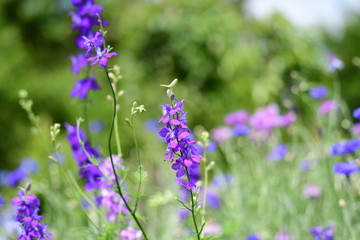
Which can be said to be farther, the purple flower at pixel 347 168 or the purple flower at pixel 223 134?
the purple flower at pixel 223 134

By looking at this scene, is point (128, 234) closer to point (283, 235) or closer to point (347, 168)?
point (347, 168)

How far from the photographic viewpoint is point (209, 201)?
3219 millimetres

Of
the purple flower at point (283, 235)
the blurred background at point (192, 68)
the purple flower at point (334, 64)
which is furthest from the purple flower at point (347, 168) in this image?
the blurred background at point (192, 68)

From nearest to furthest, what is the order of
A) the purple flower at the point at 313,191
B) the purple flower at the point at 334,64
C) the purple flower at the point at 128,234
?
the purple flower at the point at 128,234 → the purple flower at the point at 334,64 → the purple flower at the point at 313,191

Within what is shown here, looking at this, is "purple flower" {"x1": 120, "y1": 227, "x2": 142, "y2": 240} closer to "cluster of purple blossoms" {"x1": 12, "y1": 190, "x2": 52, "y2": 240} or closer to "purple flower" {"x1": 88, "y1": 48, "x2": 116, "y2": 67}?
"cluster of purple blossoms" {"x1": 12, "y1": 190, "x2": 52, "y2": 240}

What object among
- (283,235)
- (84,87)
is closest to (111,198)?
(84,87)

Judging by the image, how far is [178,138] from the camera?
3.90 ft

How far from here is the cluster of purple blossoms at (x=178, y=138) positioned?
1.18 metres

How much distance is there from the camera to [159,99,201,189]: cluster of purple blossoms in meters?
1.18

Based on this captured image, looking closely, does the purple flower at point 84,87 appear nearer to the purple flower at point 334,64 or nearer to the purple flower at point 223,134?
the purple flower at point 334,64

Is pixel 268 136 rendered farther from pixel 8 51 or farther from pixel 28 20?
pixel 28 20

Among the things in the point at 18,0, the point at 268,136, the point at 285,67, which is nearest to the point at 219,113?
the point at 285,67

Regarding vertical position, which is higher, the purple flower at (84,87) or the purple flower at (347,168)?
the purple flower at (84,87)

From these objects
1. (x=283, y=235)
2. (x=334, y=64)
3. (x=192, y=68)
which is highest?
(x=192, y=68)
